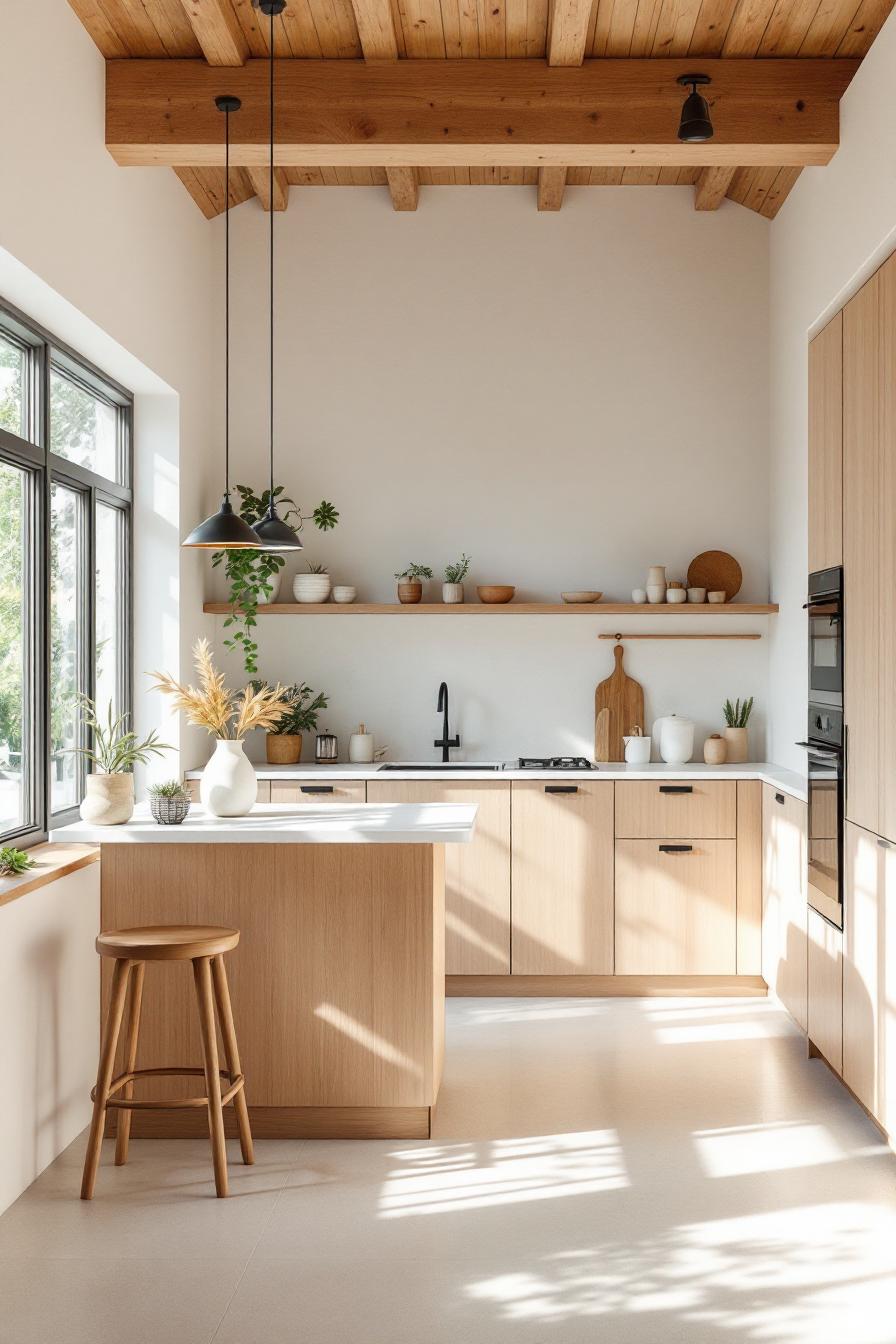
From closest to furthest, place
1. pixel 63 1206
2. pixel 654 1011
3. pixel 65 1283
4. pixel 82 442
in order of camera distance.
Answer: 1. pixel 65 1283
2. pixel 63 1206
3. pixel 82 442
4. pixel 654 1011

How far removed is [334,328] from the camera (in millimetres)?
5848

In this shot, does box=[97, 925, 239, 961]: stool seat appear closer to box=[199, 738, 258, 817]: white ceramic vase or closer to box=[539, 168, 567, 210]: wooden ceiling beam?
box=[199, 738, 258, 817]: white ceramic vase

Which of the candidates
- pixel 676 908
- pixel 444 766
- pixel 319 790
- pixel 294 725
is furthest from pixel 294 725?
pixel 676 908

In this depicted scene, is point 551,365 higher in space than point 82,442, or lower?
higher

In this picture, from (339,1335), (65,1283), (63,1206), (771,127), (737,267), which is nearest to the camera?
(339,1335)

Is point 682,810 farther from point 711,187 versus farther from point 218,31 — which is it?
point 218,31

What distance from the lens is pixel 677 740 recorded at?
5.60 meters

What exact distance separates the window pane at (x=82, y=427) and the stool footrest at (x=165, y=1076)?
79.3 inches

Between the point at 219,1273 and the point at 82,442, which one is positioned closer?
the point at 219,1273

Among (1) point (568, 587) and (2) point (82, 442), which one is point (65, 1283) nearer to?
(2) point (82, 442)

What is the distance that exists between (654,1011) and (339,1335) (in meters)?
2.72

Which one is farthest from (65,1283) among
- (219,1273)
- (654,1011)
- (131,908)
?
(654,1011)

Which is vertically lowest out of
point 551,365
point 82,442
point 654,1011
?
point 654,1011

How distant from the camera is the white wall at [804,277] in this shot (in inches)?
149
